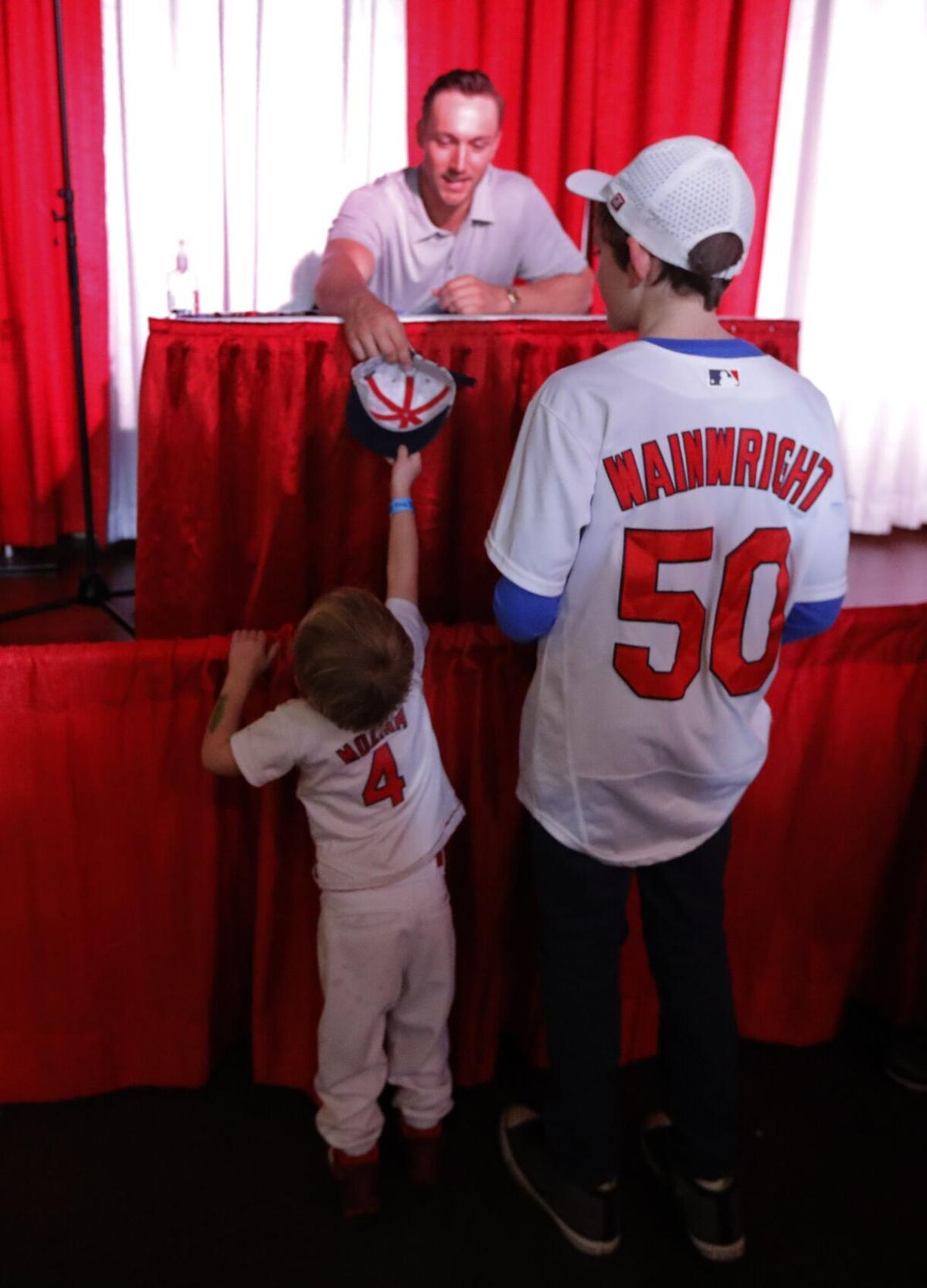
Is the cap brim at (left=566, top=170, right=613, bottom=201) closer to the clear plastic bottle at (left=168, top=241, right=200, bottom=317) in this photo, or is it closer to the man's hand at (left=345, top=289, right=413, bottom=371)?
the man's hand at (left=345, top=289, right=413, bottom=371)

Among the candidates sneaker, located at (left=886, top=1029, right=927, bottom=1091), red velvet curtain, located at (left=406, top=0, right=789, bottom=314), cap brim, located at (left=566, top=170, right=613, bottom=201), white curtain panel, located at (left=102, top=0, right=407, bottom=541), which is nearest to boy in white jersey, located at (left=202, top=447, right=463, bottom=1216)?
cap brim, located at (left=566, top=170, right=613, bottom=201)

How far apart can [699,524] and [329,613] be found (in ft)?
1.34

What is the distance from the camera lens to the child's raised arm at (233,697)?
4.01ft

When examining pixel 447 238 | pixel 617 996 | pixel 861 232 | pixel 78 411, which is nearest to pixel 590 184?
pixel 617 996

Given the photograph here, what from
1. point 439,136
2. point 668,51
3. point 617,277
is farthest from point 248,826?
point 668,51

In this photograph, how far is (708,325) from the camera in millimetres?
1028

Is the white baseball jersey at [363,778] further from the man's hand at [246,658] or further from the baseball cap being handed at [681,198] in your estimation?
the baseball cap being handed at [681,198]

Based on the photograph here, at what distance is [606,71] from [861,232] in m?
1.07

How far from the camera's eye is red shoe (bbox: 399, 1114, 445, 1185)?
1.38 meters

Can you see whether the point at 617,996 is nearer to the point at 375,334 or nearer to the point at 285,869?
the point at 285,869

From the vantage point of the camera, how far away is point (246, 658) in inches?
49.7

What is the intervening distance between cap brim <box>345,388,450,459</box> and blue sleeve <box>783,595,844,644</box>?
0.61 m

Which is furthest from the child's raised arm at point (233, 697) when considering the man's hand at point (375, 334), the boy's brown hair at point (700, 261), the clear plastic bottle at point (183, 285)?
the clear plastic bottle at point (183, 285)

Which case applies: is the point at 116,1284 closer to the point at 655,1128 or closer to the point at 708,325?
the point at 655,1128
